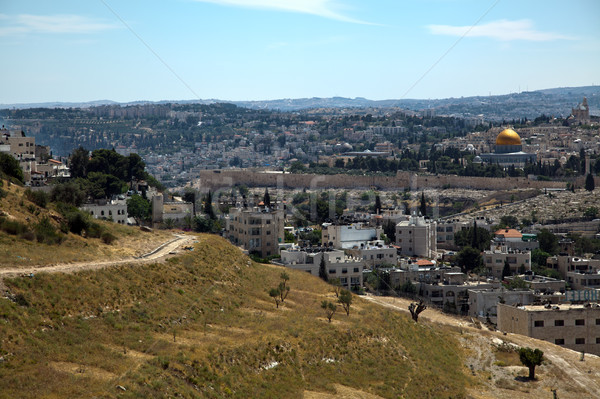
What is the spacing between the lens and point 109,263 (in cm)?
2153

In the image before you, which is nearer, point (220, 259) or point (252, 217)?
point (220, 259)

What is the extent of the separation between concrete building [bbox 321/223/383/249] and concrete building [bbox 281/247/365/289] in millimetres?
4691

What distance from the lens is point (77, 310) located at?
17812 mm

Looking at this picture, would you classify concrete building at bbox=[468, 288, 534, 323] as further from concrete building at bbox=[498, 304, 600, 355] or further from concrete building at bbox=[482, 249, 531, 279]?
concrete building at bbox=[482, 249, 531, 279]

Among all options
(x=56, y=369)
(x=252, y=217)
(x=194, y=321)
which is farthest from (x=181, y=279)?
(x=252, y=217)

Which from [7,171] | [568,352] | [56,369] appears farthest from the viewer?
[7,171]

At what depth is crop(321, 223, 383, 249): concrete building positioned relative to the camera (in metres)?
41.2

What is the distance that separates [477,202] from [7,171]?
49250 mm

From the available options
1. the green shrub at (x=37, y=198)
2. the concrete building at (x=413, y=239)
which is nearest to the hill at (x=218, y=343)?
A: the green shrub at (x=37, y=198)

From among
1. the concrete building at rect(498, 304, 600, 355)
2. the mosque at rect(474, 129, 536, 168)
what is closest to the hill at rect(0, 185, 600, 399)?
the concrete building at rect(498, 304, 600, 355)

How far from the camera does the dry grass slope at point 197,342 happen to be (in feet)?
49.4

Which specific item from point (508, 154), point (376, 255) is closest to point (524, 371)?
point (376, 255)

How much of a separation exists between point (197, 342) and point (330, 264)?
56.7 feet

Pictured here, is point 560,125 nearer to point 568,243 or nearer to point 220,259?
point 568,243
